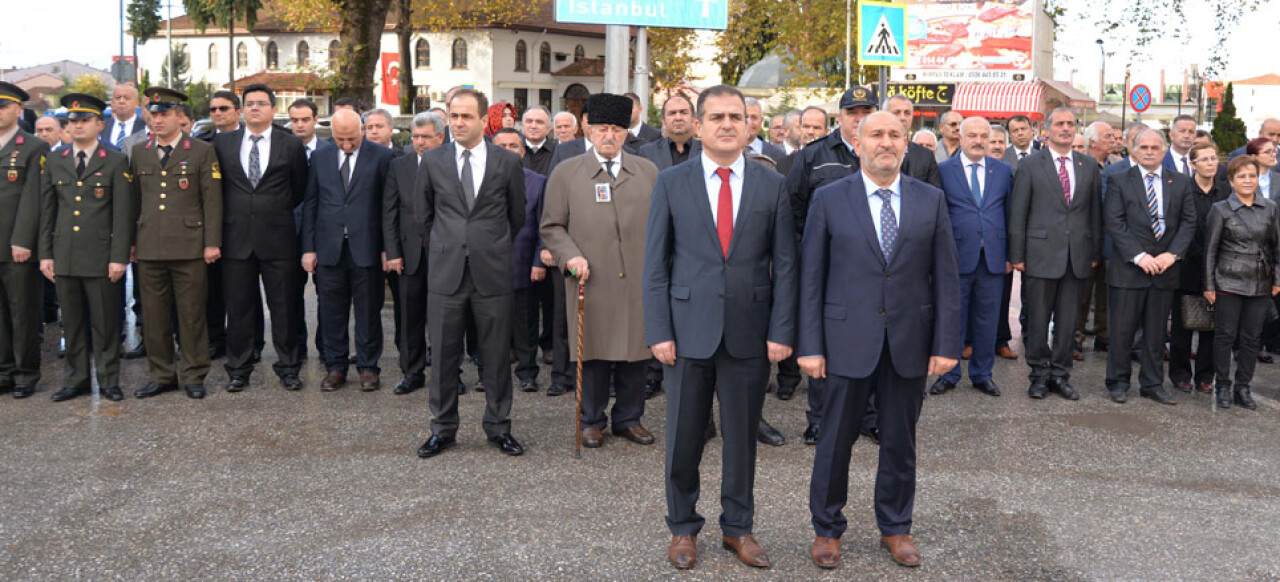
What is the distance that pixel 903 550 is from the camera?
16.4 ft

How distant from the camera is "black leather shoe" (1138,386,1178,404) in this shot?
8.50 meters

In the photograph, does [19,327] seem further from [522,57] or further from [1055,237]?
[522,57]

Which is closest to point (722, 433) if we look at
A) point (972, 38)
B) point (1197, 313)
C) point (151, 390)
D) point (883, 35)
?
point (151, 390)

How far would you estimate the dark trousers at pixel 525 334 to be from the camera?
882cm

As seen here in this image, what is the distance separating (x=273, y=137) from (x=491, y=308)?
279 centimetres

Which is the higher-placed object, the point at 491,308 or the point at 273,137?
the point at 273,137

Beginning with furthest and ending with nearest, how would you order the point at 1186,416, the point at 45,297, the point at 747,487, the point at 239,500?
the point at 45,297
the point at 1186,416
the point at 239,500
the point at 747,487

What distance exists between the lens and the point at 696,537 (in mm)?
5121

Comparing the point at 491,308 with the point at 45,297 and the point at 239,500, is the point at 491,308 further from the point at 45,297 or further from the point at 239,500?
the point at 45,297

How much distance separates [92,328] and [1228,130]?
29801 mm

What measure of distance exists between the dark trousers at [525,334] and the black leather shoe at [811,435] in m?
2.50

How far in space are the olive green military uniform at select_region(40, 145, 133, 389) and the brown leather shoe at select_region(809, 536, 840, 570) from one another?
5582 mm

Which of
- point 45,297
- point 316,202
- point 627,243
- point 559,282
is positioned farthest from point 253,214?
point 45,297

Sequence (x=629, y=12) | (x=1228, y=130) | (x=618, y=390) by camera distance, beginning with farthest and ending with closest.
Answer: (x=1228, y=130) → (x=629, y=12) → (x=618, y=390)
